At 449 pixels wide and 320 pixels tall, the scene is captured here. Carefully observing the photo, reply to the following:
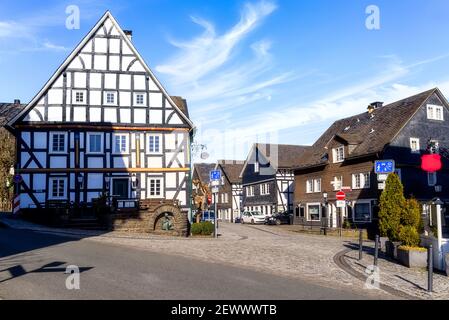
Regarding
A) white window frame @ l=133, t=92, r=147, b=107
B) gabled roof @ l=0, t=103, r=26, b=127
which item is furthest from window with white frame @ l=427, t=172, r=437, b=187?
gabled roof @ l=0, t=103, r=26, b=127

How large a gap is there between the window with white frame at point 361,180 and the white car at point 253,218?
49.8ft

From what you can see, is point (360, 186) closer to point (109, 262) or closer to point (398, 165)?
point (398, 165)

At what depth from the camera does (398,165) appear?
36656 millimetres

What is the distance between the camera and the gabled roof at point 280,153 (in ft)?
182

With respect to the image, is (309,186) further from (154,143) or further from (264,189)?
(154,143)

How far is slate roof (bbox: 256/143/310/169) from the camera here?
55.5 m

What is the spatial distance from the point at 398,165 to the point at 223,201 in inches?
1497

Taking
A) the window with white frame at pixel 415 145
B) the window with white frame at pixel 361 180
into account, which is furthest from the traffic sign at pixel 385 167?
the window with white frame at pixel 415 145

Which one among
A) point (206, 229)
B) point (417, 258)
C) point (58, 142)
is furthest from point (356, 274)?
point (58, 142)

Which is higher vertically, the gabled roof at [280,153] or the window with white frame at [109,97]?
the window with white frame at [109,97]

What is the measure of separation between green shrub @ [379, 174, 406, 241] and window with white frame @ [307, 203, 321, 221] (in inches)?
1023

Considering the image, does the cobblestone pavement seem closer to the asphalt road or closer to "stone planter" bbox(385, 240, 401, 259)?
"stone planter" bbox(385, 240, 401, 259)

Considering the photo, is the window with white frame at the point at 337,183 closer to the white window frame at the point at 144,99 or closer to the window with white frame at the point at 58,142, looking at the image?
the white window frame at the point at 144,99

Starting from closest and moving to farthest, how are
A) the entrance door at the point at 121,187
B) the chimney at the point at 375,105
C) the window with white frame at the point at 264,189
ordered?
1. the entrance door at the point at 121,187
2. the chimney at the point at 375,105
3. the window with white frame at the point at 264,189
